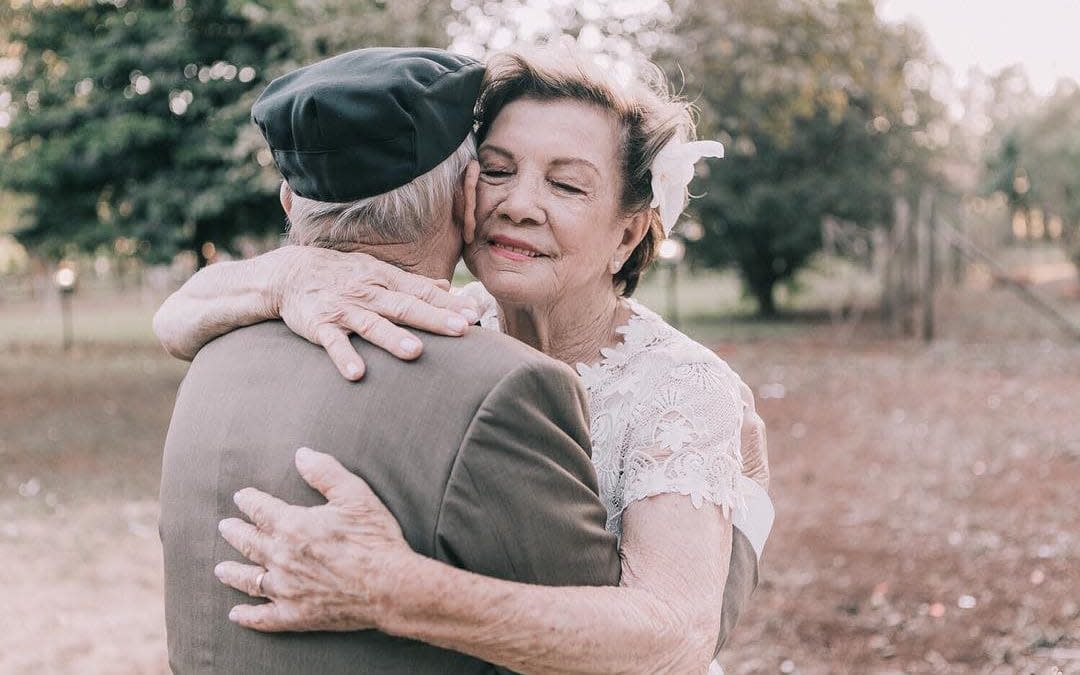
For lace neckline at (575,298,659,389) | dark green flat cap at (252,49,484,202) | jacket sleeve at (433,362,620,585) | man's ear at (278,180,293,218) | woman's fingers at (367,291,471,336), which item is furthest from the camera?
lace neckline at (575,298,659,389)

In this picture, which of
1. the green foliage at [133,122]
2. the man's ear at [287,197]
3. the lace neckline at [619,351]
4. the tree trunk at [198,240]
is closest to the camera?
the man's ear at [287,197]

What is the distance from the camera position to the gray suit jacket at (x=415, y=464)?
1561 millimetres

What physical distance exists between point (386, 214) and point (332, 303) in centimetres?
24

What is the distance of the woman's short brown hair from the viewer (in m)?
2.20

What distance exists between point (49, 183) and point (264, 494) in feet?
46.6

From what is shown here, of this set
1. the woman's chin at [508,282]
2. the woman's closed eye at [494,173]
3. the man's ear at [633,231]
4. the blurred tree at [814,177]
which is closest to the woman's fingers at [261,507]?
the woman's chin at [508,282]

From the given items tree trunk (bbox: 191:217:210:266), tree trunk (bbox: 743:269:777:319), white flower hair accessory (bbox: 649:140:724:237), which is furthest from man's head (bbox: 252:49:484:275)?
tree trunk (bbox: 743:269:777:319)

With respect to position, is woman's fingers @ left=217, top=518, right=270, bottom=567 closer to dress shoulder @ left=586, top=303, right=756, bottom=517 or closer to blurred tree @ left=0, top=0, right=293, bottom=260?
dress shoulder @ left=586, top=303, right=756, bottom=517

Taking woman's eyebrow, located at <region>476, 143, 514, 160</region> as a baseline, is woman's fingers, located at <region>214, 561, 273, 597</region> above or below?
below

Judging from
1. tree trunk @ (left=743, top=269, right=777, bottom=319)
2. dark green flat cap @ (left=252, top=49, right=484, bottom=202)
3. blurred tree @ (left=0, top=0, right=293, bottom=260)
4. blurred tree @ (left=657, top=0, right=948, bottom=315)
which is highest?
dark green flat cap @ (left=252, top=49, right=484, bottom=202)

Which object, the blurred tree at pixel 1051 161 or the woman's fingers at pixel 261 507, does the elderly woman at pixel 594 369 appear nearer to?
the woman's fingers at pixel 261 507

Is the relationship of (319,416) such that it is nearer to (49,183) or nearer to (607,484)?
(607,484)

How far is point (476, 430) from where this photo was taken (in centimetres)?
155

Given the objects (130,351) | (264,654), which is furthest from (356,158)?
(130,351)
